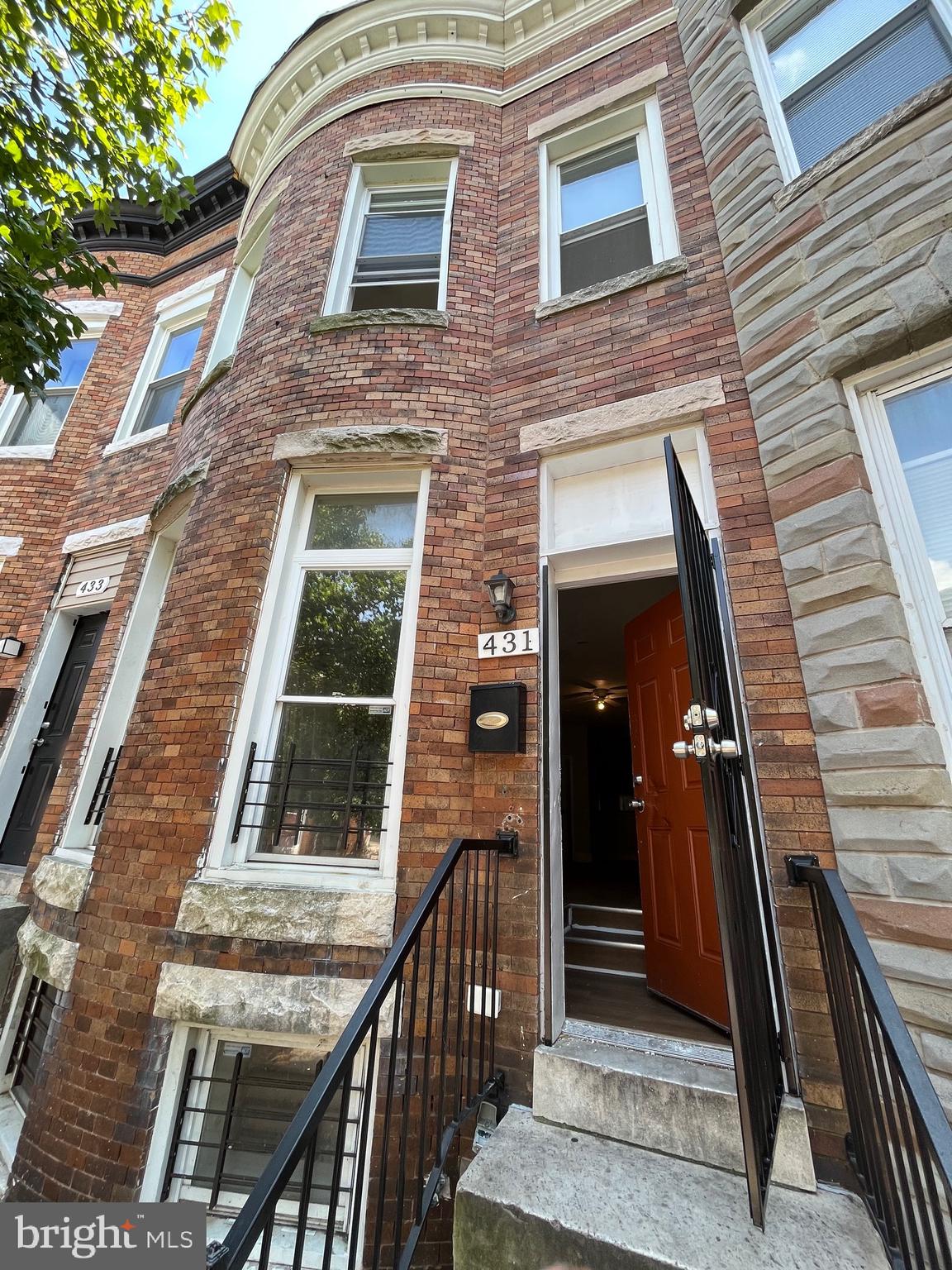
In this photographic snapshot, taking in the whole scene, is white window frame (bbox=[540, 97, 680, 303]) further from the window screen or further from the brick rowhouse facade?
the window screen

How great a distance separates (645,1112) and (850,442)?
10.0 feet

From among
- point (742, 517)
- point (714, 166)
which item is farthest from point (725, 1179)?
point (714, 166)

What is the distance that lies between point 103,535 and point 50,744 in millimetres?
2158

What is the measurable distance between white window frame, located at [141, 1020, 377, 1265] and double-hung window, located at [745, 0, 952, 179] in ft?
18.6

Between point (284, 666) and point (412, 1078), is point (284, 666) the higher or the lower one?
the higher one

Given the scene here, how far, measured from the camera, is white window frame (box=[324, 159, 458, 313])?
15.4 feet

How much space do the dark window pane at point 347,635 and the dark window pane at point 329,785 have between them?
0.17 m

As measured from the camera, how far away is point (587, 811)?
9383mm

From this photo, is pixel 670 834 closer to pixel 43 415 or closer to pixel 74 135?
pixel 74 135

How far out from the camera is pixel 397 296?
479cm

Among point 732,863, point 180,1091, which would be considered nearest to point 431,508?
point 732,863

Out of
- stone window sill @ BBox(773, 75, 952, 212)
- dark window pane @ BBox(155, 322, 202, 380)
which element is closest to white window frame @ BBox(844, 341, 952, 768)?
stone window sill @ BBox(773, 75, 952, 212)

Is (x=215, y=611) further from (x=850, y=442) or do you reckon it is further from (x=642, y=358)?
(x=850, y=442)

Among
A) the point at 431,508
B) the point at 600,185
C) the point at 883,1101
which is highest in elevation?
the point at 600,185
